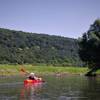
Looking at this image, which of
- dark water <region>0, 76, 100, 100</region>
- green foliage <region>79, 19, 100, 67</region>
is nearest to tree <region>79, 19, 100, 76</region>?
green foliage <region>79, 19, 100, 67</region>

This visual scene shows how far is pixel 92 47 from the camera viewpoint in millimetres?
88500

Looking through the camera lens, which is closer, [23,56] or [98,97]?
[98,97]

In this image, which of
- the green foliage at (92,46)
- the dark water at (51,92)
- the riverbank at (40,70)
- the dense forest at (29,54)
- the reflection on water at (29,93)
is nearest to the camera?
the reflection on water at (29,93)

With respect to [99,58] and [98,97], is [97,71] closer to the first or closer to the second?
[99,58]

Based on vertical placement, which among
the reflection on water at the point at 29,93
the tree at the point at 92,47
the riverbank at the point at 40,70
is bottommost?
the reflection on water at the point at 29,93

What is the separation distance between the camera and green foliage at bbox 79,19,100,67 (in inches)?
3462

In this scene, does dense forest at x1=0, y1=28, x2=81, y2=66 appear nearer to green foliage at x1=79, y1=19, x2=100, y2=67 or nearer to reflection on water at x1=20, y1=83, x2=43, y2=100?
green foliage at x1=79, y1=19, x2=100, y2=67

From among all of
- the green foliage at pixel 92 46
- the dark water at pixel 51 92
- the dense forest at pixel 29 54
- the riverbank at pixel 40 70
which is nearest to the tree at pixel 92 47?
the green foliage at pixel 92 46

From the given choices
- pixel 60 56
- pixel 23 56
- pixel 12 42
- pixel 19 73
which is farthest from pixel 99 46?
pixel 12 42

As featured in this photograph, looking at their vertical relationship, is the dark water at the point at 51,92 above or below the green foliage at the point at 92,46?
below

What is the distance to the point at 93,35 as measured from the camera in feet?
294

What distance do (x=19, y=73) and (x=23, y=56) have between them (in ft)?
181

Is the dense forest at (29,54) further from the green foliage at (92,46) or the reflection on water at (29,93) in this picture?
the reflection on water at (29,93)

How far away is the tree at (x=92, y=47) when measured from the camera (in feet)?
289
